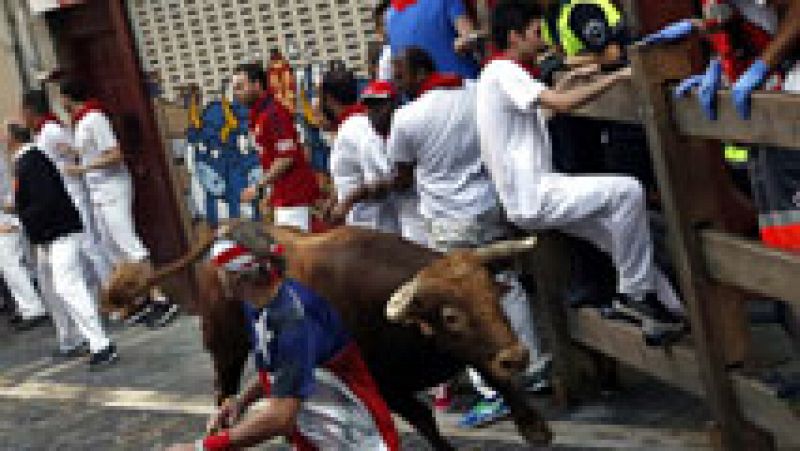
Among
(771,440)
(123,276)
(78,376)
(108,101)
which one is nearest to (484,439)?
(771,440)

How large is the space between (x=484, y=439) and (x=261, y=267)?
3.19 metres

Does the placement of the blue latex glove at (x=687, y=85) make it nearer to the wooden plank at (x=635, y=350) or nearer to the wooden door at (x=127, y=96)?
the wooden plank at (x=635, y=350)

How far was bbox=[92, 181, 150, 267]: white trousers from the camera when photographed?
16.2 meters

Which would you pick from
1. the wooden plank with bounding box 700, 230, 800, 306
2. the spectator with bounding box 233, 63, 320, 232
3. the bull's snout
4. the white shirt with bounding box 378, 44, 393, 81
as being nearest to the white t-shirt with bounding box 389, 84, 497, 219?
the white shirt with bounding box 378, 44, 393, 81

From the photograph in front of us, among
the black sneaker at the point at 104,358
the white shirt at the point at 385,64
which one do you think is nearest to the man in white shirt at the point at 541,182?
the white shirt at the point at 385,64

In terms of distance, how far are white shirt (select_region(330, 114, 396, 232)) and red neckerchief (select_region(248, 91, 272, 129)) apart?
224 cm

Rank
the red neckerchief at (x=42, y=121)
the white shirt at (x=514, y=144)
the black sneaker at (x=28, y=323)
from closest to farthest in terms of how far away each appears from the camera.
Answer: the white shirt at (x=514, y=144)
the red neckerchief at (x=42, y=121)
the black sneaker at (x=28, y=323)

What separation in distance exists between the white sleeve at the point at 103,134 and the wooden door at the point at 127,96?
618 millimetres

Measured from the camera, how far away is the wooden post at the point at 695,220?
7.47 metres

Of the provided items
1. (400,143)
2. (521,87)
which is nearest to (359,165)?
(400,143)

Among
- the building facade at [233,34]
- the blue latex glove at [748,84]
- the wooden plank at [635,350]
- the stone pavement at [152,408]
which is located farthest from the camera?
the building facade at [233,34]

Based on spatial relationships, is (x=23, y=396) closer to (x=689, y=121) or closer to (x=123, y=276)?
(x=123, y=276)

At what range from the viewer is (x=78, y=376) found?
14438 mm

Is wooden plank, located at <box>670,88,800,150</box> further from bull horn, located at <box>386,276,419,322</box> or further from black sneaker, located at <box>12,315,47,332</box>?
black sneaker, located at <box>12,315,47,332</box>
